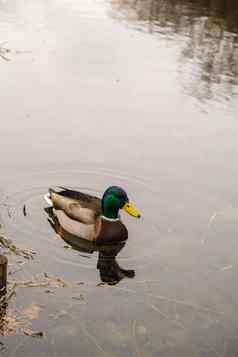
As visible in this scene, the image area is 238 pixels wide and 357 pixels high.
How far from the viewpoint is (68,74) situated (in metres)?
15.3

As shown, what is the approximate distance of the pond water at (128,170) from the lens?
23.7ft

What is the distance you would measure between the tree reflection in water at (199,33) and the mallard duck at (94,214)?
21.4 ft

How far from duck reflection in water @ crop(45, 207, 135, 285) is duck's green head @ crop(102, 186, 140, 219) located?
428 millimetres

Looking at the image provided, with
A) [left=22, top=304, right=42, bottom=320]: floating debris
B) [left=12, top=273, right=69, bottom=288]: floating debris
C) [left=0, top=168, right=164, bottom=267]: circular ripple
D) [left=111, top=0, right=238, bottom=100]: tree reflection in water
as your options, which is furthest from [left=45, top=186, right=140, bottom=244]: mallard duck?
[left=111, top=0, right=238, bottom=100]: tree reflection in water

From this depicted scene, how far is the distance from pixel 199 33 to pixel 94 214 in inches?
500

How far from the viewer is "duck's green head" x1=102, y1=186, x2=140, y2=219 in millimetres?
9055

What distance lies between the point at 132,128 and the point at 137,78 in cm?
327

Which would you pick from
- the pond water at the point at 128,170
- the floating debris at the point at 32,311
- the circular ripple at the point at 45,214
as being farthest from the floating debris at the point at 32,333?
the circular ripple at the point at 45,214

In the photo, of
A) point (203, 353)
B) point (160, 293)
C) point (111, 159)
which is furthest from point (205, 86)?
point (203, 353)

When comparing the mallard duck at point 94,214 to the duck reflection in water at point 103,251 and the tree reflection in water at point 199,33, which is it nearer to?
the duck reflection in water at point 103,251

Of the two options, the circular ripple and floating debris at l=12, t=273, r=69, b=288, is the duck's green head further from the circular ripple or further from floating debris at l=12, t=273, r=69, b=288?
floating debris at l=12, t=273, r=69, b=288

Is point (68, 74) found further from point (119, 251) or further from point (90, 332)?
point (90, 332)

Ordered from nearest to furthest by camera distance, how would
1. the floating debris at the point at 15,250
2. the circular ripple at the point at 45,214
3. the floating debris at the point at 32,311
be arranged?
the floating debris at the point at 32,311 → the floating debris at the point at 15,250 → the circular ripple at the point at 45,214

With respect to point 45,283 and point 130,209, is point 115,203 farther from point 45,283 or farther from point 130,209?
point 45,283
